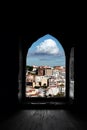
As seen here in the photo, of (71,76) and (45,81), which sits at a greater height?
(71,76)

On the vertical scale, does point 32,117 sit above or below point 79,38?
below

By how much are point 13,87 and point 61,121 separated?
2.37 metres

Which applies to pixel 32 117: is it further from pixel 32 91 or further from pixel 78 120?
pixel 32 91

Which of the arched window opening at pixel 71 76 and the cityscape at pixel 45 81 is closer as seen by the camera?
the arched window opening at pixel 71 76

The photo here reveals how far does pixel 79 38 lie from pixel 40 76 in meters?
1.96

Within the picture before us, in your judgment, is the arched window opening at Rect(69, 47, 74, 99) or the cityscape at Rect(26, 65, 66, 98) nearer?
the arched window opening at Rect(69, 47, 74, 99)

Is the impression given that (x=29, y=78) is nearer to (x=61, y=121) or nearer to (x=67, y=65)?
(x=67, y=65)

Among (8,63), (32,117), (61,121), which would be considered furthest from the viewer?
(8,63)

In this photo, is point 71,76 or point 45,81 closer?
point 71,76

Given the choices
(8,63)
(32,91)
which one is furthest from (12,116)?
(32,91)

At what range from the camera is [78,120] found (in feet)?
19.2

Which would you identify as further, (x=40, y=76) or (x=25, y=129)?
(x=40, y=76)

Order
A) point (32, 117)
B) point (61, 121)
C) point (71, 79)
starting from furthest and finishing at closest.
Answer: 1. point (71, 79)
2. point (32, 117)
3. point (61, 121)

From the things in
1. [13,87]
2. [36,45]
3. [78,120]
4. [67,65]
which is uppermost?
[36,45]
